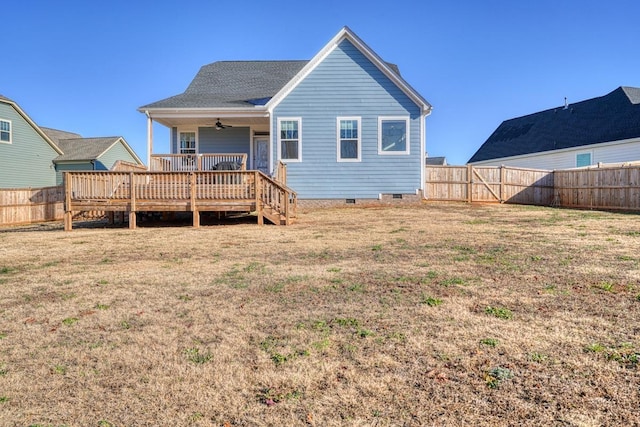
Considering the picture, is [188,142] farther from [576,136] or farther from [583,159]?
[576,136]

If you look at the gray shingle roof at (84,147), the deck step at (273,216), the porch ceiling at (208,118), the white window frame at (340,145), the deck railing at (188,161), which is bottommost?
the deck step at (273,216)

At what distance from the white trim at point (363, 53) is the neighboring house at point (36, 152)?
18.5 meters

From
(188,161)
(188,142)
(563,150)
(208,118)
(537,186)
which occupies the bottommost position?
(537,186)

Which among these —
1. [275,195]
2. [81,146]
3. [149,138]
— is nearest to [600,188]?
[275,195]

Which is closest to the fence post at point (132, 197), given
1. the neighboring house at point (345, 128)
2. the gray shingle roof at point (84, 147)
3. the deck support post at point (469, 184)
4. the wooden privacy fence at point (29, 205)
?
the neighboring house at point (345, 128)

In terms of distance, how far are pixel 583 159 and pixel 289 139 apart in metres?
19.4

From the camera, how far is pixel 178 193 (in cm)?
1195

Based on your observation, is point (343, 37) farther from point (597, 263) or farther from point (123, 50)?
point (123, 50)

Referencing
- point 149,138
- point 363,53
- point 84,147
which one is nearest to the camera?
point 149,138

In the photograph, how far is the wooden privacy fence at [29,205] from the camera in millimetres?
16688

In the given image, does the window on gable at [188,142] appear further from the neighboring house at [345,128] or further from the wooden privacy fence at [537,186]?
the wooden privacy fence at [537,186]

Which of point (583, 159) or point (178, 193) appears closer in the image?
point (178, 193)

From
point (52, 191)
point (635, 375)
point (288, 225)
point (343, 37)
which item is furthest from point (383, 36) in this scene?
point (635, 375)

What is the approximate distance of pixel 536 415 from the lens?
2.39 m
